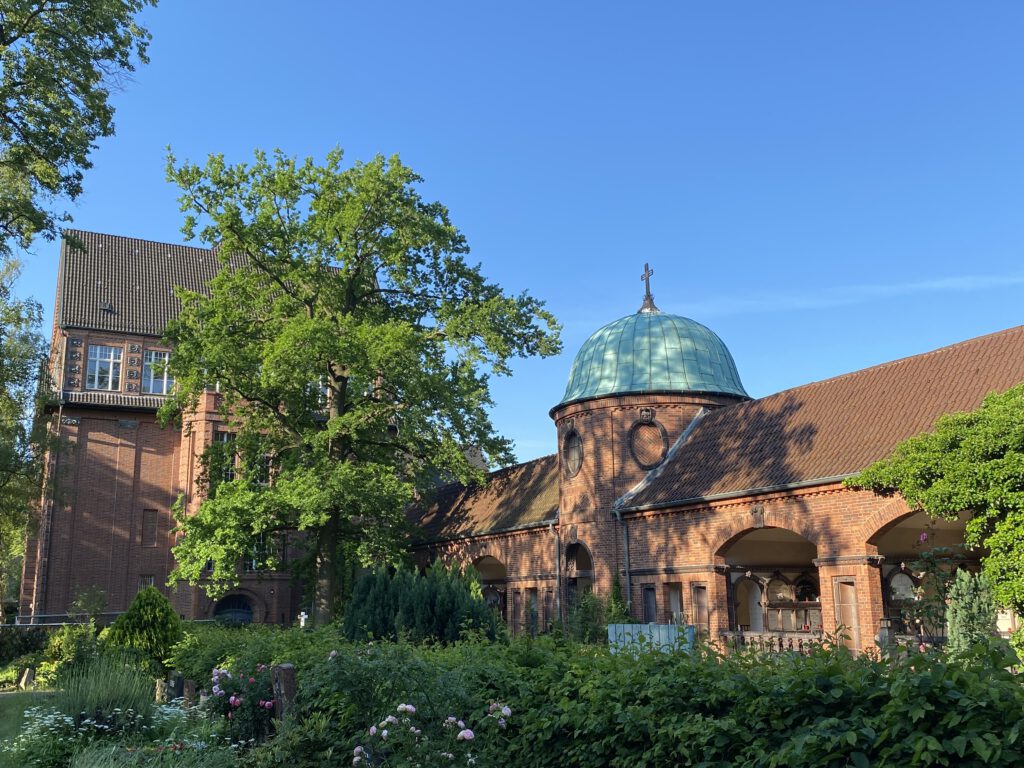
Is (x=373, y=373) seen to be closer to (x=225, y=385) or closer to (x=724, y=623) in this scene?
(x=225, y=385)

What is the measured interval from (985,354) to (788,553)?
29.9 feet

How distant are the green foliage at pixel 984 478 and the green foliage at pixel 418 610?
320 inches

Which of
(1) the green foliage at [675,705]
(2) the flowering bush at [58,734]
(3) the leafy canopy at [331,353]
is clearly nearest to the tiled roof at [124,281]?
(3) the leafy canopy at [331,353]

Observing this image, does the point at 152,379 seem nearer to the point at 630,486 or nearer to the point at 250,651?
the point at 630,486

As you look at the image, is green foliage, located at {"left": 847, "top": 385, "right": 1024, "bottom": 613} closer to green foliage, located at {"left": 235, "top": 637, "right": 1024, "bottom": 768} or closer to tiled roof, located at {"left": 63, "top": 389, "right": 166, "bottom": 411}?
green foliage, located at {"left": 235, "top": 637, "right": 1024, "bottom": 768}

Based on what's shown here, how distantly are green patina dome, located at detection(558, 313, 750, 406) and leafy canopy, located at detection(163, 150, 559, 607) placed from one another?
1573 millimetres

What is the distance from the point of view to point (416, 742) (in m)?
7.04

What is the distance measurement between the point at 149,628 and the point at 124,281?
86.3ft

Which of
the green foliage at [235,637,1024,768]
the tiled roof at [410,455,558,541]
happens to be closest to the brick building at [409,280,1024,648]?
the tiled roof at [410,455,558,541]

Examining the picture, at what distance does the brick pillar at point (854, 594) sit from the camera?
58.2 feet

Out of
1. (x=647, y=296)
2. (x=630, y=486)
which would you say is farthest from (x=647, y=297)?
(x=630, y=486)

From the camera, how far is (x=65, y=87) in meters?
16.3

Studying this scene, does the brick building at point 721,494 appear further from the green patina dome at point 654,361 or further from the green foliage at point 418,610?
the green foliage at point 418,610

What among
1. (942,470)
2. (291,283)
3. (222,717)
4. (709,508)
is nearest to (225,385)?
(291,283)
